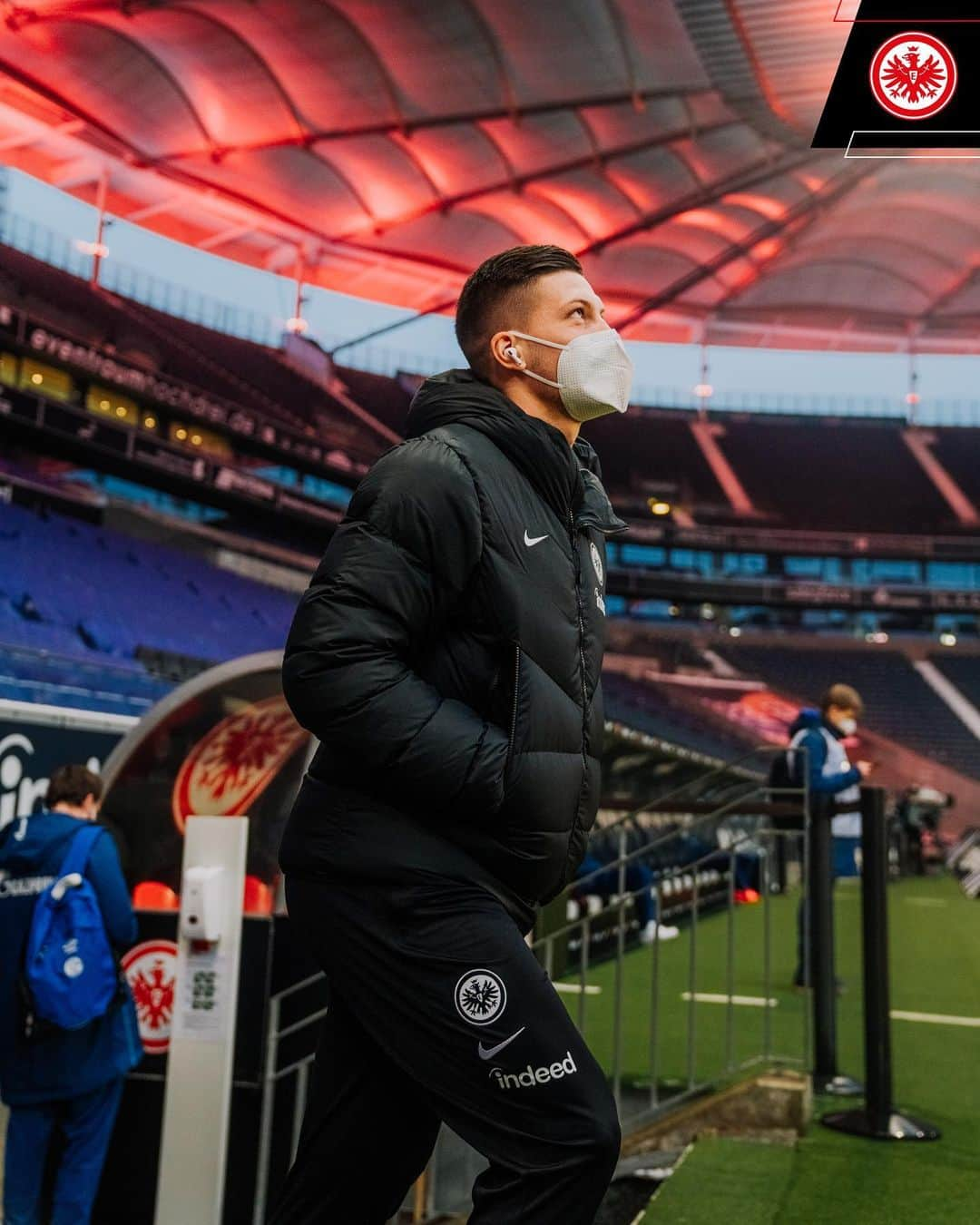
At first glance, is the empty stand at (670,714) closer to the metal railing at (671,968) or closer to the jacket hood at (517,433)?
the metal railing at (671,968)

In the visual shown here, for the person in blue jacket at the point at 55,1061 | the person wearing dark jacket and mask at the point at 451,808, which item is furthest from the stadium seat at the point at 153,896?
the person wearing dark jacket and mask at the point at 451,808

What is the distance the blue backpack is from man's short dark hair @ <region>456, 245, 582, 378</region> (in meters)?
2.24

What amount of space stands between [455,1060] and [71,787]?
238 cm

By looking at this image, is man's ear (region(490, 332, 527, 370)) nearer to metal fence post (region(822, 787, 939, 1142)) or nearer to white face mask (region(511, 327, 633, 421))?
white face mask (region(511, 327, 633, 421))

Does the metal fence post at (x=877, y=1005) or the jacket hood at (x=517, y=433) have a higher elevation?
the jacket hood at (x=517, y=433)

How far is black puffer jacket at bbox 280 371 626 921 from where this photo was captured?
138 centimetres

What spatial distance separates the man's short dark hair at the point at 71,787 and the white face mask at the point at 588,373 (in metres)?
2.30

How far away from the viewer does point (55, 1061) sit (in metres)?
3.19

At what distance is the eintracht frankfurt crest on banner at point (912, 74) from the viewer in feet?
28.6

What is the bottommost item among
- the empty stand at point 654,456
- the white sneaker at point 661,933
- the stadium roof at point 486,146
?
the white sneaker at point 661,933

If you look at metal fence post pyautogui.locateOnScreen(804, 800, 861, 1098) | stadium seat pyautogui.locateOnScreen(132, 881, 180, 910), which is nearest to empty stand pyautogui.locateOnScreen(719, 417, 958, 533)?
metal fence post pyautogui.locateOnScreen(804, 800, 861, 1098)

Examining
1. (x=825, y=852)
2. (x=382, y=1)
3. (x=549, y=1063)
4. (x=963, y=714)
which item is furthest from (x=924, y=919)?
(x=963, y=714)

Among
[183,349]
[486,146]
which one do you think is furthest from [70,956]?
[486,146]

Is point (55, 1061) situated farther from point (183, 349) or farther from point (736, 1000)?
point (183, 349)
